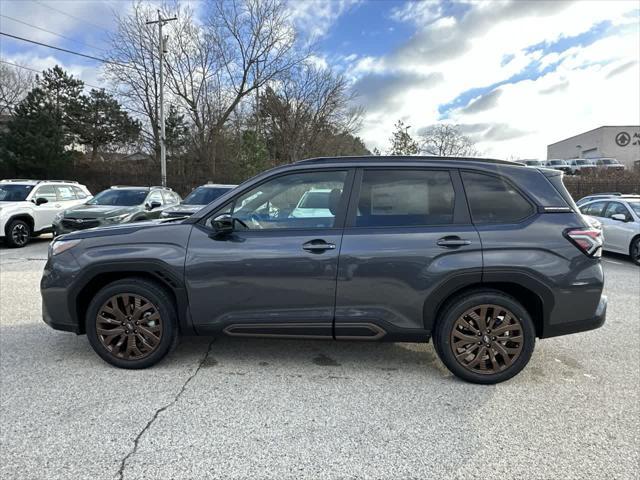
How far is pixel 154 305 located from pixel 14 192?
1034 centimetres

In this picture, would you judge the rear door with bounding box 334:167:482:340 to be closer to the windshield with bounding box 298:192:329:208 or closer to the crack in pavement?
the windshield with bounding box 298:192:329:208

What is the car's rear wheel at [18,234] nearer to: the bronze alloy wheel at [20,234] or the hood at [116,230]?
the bronze alloy wheel at [20,234]

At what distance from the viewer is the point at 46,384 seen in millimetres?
3207

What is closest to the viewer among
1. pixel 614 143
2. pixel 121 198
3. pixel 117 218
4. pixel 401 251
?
pixel 401 251

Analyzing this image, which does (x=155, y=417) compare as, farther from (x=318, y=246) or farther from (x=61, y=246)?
(x=61, y=246)

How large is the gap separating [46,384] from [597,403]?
4.30 metres

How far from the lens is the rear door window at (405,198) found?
128 inches

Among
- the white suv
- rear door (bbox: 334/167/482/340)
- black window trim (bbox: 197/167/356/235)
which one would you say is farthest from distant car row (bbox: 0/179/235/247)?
rear door (bbox: 334/167/482/340)

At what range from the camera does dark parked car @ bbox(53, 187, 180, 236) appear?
9.29 meters

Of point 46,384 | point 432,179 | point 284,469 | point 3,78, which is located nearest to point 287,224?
point 432,179

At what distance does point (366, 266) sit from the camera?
10.3 feet

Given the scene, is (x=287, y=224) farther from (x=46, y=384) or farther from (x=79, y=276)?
(x=46, y=384)

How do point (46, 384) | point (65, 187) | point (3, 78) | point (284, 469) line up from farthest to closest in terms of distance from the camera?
1. point (3, 78)
2. point (65, 187)
3. point (46, 384)
4. point (284, 469)

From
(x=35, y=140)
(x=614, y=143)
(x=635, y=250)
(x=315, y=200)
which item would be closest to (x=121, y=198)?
(x=315, y=200)
